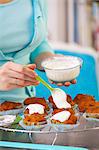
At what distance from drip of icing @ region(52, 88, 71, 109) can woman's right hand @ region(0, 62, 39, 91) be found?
0.07 m

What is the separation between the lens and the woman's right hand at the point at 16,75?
1109 millimetres

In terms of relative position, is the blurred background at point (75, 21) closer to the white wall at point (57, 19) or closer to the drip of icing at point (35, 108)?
the white wall at point (57, 19)

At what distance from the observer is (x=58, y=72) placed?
46.9 inches

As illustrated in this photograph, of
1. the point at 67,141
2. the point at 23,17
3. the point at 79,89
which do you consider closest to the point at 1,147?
the point at 67,141

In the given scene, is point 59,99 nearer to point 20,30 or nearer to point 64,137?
point 64,137

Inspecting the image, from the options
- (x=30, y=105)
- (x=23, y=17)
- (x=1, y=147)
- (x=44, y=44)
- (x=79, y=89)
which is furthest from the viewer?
(x=79, y=89)

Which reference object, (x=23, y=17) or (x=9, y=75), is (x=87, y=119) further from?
(x=23, y=17)

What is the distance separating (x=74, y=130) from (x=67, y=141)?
0.10 feet

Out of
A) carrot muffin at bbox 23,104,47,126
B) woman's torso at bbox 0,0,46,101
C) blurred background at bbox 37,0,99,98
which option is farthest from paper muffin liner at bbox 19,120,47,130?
blurred background at bbox 37,0,99,98

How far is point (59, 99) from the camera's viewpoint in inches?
45.3

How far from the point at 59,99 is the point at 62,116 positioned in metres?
0.10

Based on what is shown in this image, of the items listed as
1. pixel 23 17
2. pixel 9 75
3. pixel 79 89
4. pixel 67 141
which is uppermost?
pixel 23 17

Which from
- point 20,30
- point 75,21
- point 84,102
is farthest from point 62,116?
point 75,21

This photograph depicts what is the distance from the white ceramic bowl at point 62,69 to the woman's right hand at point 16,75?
0.07 metres
